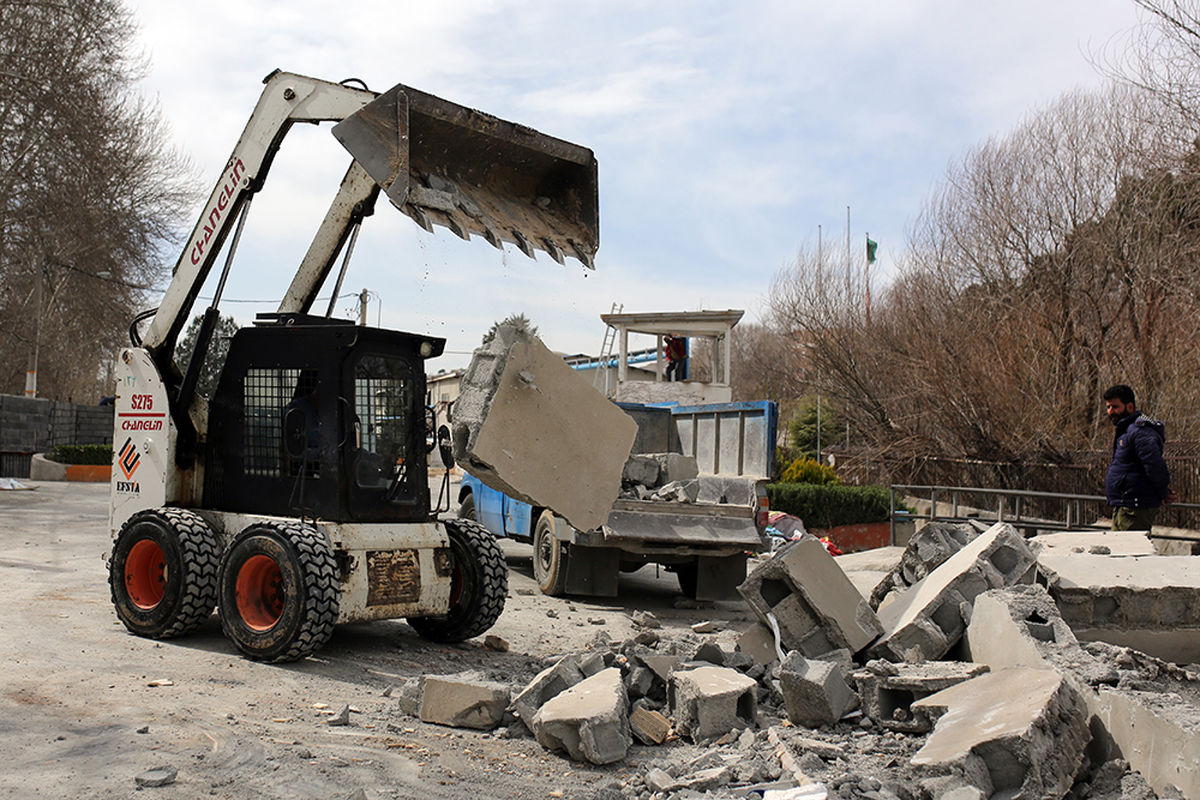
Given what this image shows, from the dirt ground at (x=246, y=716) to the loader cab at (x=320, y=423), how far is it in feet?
3.61

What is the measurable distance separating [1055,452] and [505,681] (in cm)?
1273

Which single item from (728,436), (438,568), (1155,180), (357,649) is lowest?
(357,649)

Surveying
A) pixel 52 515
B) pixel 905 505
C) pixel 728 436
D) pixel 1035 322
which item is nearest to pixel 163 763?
pixel 728 436

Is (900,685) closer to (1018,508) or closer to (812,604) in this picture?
(812,604)

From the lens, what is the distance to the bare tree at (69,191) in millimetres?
23062

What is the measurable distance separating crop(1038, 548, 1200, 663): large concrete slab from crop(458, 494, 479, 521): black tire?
25.2ft

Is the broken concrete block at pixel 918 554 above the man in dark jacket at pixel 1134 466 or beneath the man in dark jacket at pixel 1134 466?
beneath

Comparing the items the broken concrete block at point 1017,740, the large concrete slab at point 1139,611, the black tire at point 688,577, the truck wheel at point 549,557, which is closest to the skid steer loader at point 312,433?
the truck wheel at point 549,557

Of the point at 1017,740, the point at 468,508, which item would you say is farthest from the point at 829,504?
the point at 1017,740

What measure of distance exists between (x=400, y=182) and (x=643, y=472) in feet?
19.1

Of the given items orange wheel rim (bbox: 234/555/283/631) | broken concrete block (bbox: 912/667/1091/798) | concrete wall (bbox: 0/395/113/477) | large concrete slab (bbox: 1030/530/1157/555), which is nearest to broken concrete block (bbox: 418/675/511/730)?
orange wheel rim (bbox: 234/555/283/631)

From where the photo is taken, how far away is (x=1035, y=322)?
17.8 metres

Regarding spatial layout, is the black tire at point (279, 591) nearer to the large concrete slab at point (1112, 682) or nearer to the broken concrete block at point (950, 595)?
the broken concrete block at point (950, 595)

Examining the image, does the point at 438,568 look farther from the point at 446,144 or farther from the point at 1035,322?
the point at 1035,322
